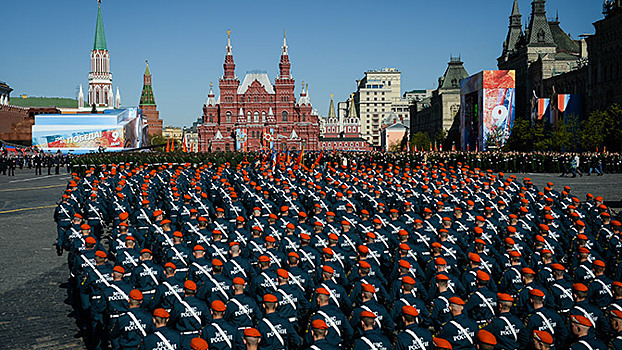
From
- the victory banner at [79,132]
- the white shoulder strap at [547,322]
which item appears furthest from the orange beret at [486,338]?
the victory banner at [79,132]

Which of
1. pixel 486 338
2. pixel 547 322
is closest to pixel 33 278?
pixel 486 338

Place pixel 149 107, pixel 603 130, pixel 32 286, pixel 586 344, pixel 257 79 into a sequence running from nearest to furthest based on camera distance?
pixel 586 344 < pixel 32 286 < pixel 603 130 < pixel 257 79 < pixel 149 107

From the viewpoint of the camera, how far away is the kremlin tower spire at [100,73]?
149250mm

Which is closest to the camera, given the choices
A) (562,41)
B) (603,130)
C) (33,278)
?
(33,278)

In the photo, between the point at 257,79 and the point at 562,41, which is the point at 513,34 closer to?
the point at 562,41

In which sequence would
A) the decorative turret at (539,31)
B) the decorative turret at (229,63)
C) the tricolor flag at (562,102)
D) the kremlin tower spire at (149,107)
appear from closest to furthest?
the tricolor flag at (562,102) → the decorative turret at (539,31) → the decorative turret at (229,63) → the kremlin tower spire at (149,107)

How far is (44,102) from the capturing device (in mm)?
163875

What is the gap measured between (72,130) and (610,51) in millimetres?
64835

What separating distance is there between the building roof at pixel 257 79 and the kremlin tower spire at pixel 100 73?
56.2 m

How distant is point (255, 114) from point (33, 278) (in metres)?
96.9

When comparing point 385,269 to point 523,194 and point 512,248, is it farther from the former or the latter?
point 523,194

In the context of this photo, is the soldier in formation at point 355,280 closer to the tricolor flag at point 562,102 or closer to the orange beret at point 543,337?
the orange beret at point 543,337

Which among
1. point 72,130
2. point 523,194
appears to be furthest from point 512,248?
point 72,130

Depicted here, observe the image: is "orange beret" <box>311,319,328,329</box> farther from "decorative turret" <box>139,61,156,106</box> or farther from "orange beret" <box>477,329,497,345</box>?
"decorative turret" <box>139,61,156,106</box>
